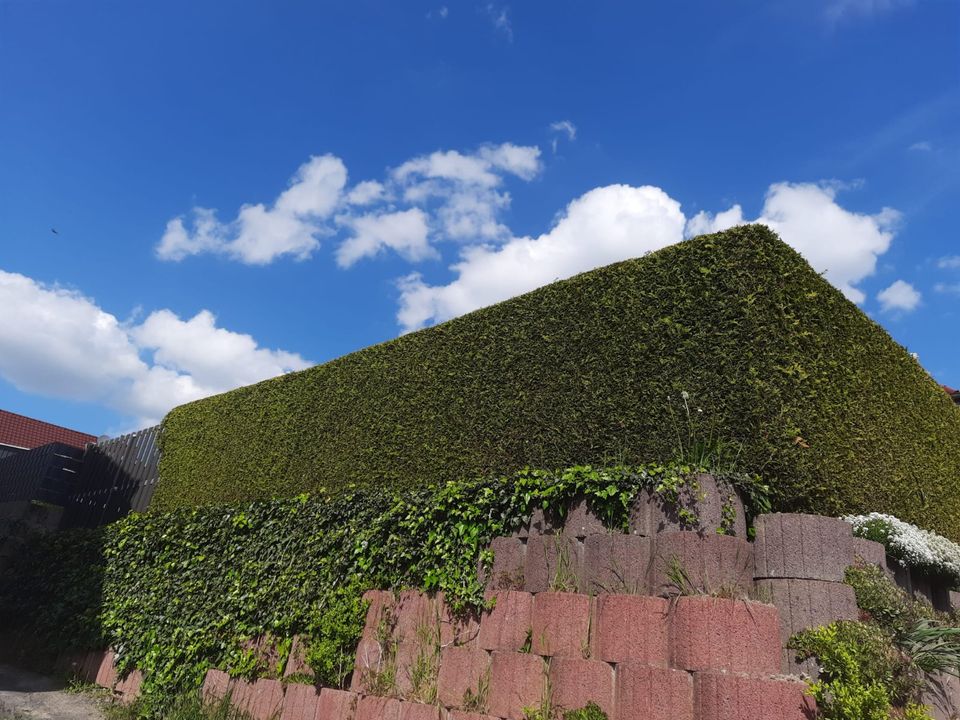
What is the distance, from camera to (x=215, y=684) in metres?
6.19

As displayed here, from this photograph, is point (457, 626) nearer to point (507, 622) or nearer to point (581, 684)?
point (507, 622)

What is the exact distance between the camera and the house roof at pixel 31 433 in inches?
1224

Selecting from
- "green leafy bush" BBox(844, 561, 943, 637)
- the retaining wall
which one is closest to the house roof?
the retaining wall

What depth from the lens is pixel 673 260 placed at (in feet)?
19.3

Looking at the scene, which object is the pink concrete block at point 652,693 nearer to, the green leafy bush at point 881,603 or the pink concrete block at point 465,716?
the pink concrete block at point 465,716

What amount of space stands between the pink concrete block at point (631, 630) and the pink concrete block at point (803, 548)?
84cm

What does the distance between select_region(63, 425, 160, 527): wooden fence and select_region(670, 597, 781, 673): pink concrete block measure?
10.1 metres

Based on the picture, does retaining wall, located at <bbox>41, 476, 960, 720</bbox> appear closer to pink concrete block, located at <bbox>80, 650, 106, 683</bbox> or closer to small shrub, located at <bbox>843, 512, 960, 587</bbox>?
small shrub, located at <bbox>843, 512, 960, 587</bbox>

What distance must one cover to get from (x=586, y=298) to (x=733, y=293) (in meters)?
1.42

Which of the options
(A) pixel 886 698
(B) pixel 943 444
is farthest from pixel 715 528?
(B) pixel 943 444

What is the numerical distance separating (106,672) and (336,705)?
4146 millimetres

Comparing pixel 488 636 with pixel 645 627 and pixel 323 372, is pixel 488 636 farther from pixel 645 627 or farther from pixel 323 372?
pixel 323 372

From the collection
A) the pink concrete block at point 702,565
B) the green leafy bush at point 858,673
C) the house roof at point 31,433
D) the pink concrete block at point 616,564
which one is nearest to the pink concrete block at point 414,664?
the pink concrete block at point 616,564

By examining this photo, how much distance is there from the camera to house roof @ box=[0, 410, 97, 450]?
102ft
